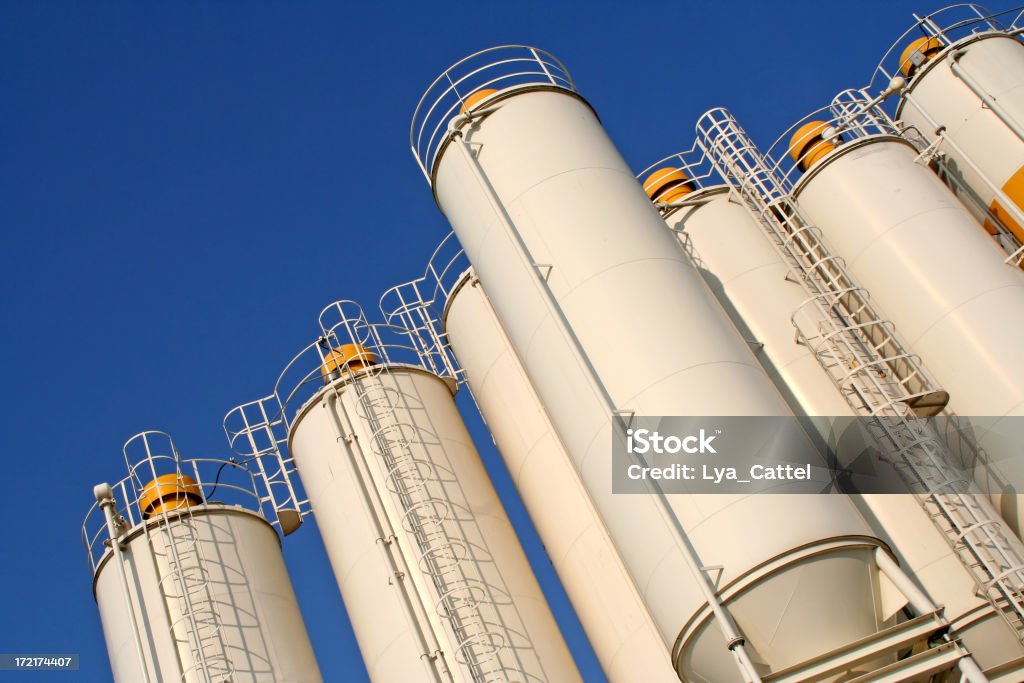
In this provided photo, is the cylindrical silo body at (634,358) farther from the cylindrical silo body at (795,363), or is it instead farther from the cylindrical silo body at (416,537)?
the cylindrical silo body at (416,537)

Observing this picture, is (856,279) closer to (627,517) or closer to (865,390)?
(865,390)

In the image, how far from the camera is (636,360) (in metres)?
12.5

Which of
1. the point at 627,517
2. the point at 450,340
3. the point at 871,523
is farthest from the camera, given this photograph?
the point at 450,340

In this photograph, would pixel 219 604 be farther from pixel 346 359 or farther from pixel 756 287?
pixel 756 287

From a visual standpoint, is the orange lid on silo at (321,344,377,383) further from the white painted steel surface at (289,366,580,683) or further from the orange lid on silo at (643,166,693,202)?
the orange lid on silo at (643,166,693,202)

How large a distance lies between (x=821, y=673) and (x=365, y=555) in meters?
8.15

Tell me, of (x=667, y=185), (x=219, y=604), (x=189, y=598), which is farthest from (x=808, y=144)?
(x=189, y=598)

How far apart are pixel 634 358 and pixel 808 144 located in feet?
29.7

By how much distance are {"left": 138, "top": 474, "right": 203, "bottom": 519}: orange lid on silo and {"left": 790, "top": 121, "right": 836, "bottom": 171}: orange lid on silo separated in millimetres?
12075

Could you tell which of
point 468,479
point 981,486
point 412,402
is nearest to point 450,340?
point 412,402

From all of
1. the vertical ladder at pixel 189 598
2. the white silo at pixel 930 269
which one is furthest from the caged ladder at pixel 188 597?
the white silo at pixel 930 269

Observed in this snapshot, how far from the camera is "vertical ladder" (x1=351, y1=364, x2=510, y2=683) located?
1522cm

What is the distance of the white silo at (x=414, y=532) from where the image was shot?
1553cm

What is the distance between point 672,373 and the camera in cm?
1229
